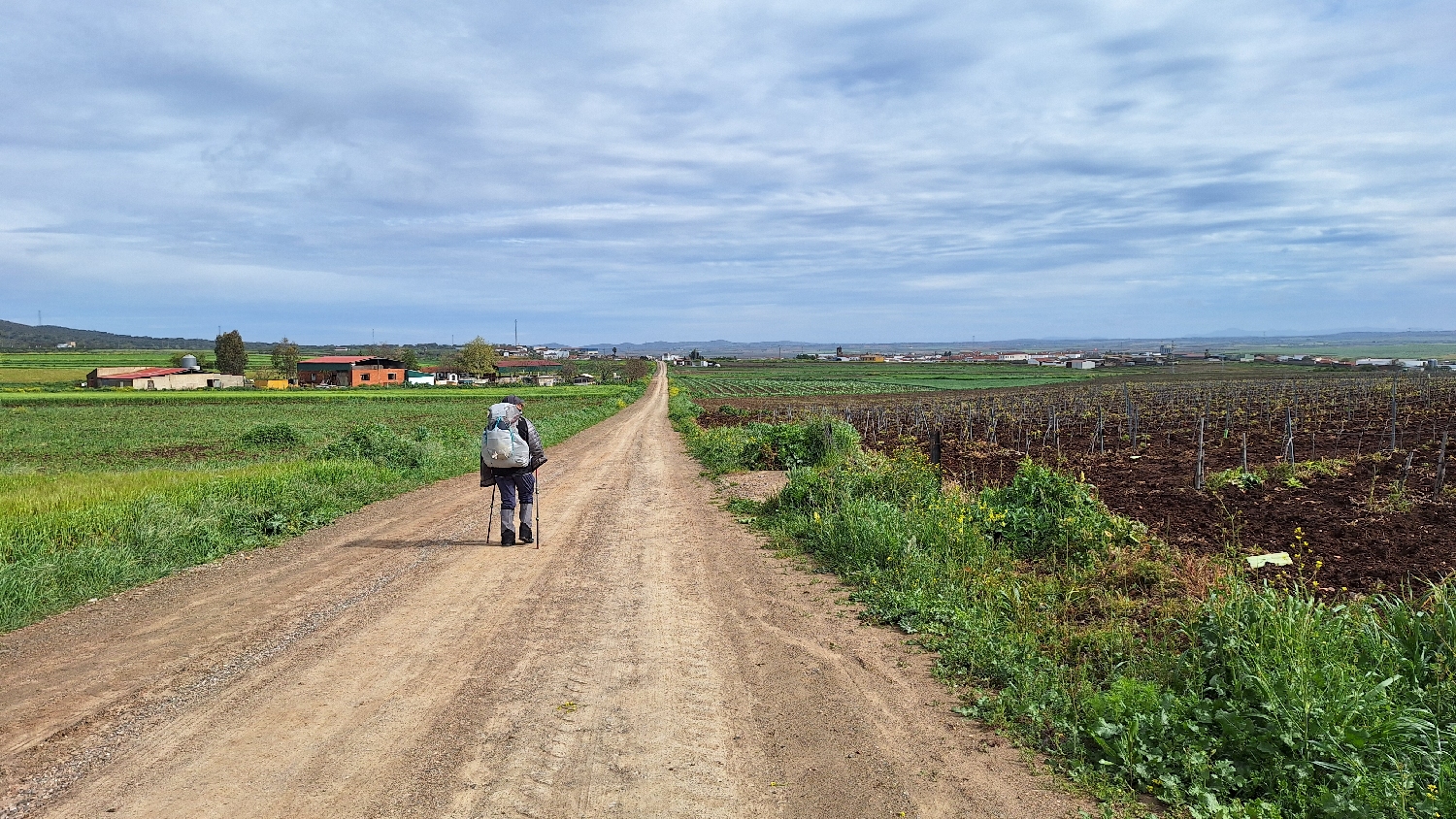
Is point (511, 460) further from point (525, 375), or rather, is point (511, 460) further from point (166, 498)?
point (525, 375)

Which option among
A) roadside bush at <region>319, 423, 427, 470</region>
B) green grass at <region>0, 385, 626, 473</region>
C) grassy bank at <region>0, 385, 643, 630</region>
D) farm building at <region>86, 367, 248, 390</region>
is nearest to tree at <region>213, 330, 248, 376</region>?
farm building at <region>86, 367, 248, 390</region>

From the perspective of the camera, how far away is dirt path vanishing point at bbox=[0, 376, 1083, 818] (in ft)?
13.1

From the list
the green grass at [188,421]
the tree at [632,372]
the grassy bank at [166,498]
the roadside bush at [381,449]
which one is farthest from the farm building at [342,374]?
the roadside bush at [381,449]

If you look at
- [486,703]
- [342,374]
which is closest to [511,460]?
[486,703]

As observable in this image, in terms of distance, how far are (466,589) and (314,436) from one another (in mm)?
27020

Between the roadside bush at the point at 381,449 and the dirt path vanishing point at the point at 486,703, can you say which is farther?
the roadside bush at the point at 381,449

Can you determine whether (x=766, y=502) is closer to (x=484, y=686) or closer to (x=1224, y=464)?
(x=484, y=686)

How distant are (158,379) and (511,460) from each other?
3694 inches

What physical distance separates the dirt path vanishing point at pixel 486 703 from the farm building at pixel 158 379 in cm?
8809

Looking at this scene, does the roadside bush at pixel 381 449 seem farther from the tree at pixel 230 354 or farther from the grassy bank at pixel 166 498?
the tree at pixel 230 354

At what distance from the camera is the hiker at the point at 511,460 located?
393 inches

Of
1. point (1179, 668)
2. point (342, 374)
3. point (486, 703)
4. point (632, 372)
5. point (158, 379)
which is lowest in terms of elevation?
point (486, 703)

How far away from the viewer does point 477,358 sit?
132 m

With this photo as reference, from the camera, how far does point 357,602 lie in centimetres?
745
